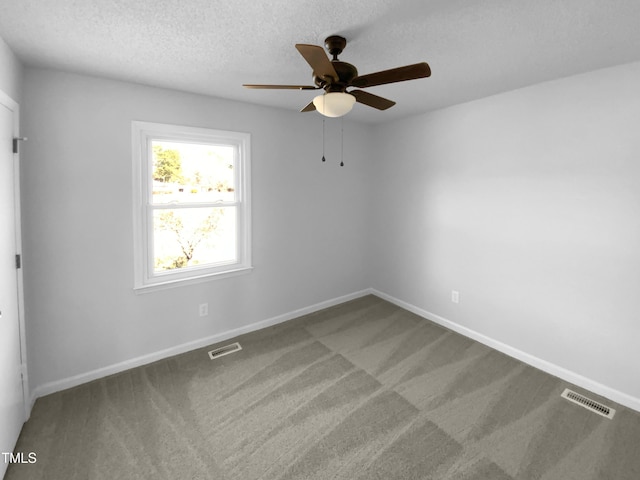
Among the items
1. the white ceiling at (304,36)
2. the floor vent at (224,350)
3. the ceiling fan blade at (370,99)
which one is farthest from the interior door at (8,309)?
the ceiling fan blade at (370,99)

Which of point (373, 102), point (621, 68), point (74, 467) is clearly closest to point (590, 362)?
point (621, 68)

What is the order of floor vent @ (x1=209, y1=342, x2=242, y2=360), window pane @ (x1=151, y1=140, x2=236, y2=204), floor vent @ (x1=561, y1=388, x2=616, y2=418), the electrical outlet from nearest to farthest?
floor vent @ (x1=561, y1=388, x2=616, y2=418)
window pane @ (x1=151, y1=140, x2=236, y2=204)
floor vent @ (x1=209, y1=342, x2=242, y2=360)
the electrical outlet

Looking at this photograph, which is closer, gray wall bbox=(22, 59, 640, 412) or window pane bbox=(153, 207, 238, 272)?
gray wall bbox=(22, 59, 640, 412)

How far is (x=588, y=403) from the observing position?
7.82 ft

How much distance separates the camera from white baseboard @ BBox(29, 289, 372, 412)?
8.08 feet

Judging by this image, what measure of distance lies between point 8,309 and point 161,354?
1.29 meters

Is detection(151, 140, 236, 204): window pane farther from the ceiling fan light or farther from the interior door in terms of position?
the ceiling fan light

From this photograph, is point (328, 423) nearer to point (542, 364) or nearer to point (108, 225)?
point (542, 364)

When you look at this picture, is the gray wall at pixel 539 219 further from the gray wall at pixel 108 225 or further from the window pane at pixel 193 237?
the window pane at pixel 193 237

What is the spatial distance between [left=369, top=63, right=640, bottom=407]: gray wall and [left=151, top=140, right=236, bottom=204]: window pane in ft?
7.07

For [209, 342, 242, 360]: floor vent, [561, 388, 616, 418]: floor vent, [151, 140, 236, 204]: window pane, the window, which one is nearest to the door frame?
the window

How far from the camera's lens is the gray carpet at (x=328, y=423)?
6.00 feet

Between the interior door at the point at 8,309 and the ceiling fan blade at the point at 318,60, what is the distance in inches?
70.4

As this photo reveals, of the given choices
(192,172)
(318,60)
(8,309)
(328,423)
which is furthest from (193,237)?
(318,60)
